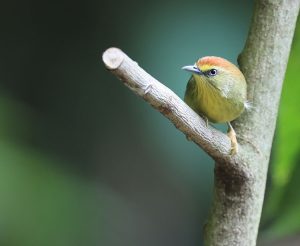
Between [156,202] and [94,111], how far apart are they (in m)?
0.37

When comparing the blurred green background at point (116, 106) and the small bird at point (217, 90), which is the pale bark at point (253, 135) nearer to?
the small bird at point (217, 90)

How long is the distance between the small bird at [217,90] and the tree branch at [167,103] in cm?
9

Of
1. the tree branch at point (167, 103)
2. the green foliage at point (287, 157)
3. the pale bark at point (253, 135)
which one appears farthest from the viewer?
the green foliage at point (287, 157)

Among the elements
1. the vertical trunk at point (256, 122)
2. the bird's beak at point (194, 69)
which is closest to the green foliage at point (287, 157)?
the vertical trunk at point (256, 122)

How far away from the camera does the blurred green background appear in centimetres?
162

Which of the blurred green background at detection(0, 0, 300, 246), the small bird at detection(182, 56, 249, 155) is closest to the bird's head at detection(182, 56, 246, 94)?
the small bird at detection(182, 56, 249, 155)

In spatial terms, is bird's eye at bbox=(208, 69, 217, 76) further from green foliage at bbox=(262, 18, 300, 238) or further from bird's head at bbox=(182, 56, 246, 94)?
green foliage at bbox=(262, 18, 300, 238)

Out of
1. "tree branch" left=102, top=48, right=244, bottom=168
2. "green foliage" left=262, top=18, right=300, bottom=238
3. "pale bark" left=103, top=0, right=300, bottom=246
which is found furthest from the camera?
"green foliage" left=262, top=18, right=300, bottom=238

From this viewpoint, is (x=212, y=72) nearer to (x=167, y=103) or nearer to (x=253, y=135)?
(x=253, y=135)

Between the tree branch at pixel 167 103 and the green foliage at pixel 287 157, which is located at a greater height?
the green foliage at pixel 287 157

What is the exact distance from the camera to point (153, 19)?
1.69m

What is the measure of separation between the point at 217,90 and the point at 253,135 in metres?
0.11

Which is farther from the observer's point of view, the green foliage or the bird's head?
the green foliage

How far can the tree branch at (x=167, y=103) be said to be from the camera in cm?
79
